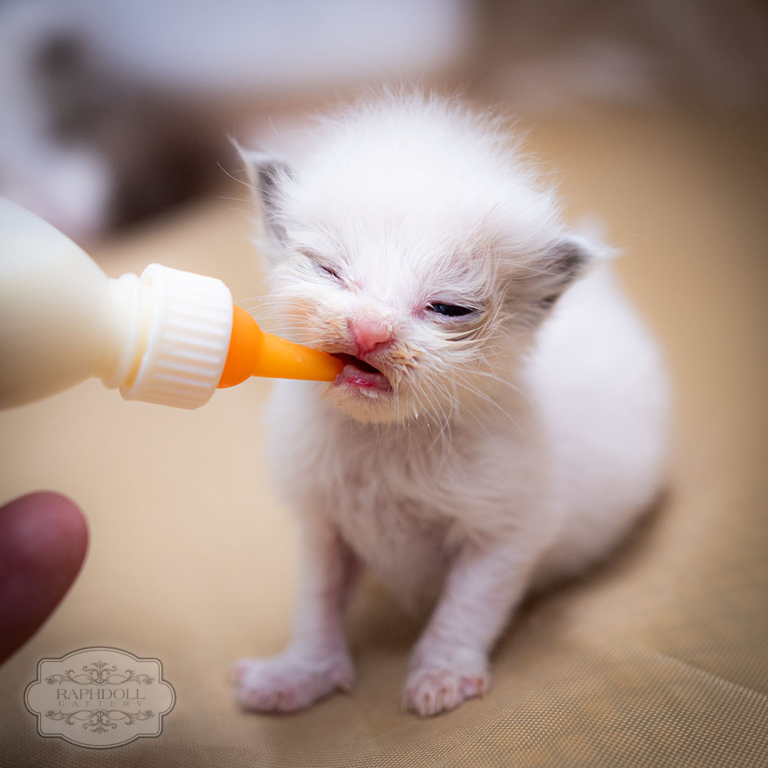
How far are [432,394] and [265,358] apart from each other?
8.1 inches

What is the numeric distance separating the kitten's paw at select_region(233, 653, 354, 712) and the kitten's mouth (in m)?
0.48

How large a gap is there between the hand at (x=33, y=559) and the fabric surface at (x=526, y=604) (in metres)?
0.06

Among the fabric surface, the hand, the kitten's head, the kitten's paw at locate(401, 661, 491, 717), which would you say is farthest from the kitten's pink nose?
the kitten's paw at locate(401, 661, 491, 717)

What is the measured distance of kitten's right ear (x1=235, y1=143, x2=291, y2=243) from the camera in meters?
0.86

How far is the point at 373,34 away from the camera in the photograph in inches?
45.2

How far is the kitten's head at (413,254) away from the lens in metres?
0.71

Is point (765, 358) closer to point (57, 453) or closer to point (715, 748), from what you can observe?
point (715, 748)

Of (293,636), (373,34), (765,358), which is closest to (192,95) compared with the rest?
(373,34)

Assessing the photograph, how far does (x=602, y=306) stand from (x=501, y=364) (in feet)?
2.05

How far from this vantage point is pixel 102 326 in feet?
1.80

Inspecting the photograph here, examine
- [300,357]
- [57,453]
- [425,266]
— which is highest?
[425,266]

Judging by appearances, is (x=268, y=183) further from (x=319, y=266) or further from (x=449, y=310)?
(x=449, y=310)

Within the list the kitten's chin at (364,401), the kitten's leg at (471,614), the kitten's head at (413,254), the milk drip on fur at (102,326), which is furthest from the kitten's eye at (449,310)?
the kitten's leg at (471,614)

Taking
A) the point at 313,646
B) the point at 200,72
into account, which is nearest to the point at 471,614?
the point at 313,646
